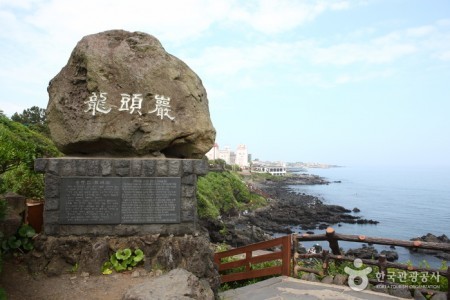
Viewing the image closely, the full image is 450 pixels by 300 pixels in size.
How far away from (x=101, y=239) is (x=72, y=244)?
1.43 ft

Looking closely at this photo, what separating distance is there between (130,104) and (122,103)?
0.42 feet

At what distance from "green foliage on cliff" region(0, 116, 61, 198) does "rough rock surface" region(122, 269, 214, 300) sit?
249 centimetres

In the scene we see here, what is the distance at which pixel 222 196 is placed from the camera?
121ft

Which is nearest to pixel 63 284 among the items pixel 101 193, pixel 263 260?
pixel 101 193

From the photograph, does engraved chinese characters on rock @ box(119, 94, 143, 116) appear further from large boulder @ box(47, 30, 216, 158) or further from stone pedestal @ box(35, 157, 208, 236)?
stone pedestal @ box(35, 157, 208, 236)

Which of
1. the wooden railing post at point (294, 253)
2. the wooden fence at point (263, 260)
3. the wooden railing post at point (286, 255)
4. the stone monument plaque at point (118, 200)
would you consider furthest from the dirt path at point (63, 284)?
the wooden railing post at point (294, 253)

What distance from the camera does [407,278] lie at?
5883 millimetres

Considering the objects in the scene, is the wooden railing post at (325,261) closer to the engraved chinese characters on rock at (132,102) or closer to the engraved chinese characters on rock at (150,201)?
the engraved chinese characters on rock at (150,201)

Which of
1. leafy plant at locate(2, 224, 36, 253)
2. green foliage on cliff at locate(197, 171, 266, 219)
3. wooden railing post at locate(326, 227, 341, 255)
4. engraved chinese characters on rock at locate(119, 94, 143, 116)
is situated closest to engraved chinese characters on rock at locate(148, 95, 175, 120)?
engraved chinese characters on rock at locate(119, 94, 143, 116)

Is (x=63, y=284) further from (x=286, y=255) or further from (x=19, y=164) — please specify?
(x=286, y=255)

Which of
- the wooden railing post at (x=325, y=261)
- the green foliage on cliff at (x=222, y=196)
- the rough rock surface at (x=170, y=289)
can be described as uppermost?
the rough rock surface at (x=170, y=289)

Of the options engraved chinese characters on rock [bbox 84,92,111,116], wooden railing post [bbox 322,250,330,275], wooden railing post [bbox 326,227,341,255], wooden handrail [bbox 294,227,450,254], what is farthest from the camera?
wooden railing post [bbox 322,250,330,275]

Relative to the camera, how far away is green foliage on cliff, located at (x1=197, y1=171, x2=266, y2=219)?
26.8 metres

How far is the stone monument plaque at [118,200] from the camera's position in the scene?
5504 mm
